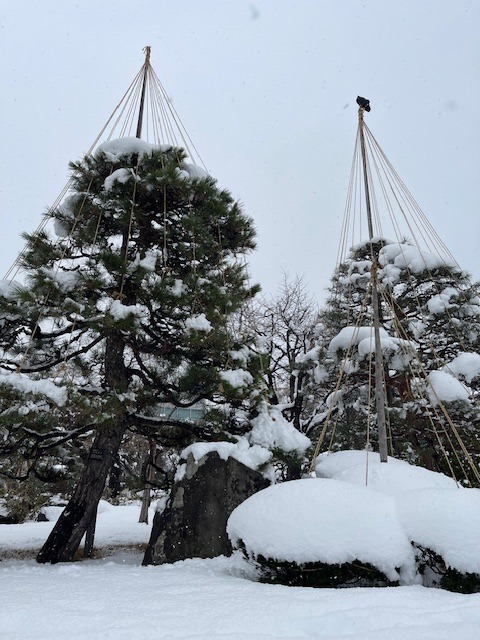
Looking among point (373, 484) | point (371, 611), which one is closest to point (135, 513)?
point (373, 484)

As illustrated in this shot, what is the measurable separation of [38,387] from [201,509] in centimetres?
224

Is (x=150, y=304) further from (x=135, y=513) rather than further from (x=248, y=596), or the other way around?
(x=135, y=513)

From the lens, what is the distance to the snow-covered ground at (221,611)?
2041 millimetres

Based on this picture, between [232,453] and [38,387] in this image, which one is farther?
[232,453]

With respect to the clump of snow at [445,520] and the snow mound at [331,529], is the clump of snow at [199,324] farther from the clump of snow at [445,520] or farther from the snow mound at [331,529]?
the clump of snow at [445,520]

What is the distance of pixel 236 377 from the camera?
16.4 feet

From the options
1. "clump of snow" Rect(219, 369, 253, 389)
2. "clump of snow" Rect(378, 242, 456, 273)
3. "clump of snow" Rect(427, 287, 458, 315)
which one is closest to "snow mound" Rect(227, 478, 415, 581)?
"clump of snow" Rect(219, 369, 253, 389)

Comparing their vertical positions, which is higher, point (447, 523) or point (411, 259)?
point (411, 259)

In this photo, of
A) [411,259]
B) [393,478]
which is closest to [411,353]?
[411,259]

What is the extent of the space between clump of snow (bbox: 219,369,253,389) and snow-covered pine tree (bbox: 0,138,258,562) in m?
0.02

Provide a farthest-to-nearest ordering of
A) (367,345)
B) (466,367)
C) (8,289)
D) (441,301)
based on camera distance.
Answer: (441,301) → (466,367) → (367,345) → (8,289)

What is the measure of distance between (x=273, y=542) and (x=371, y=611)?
1.06 meters

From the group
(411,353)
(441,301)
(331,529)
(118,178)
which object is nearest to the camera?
(331,529)

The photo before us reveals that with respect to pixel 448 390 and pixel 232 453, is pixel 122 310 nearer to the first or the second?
pixel 232 453
